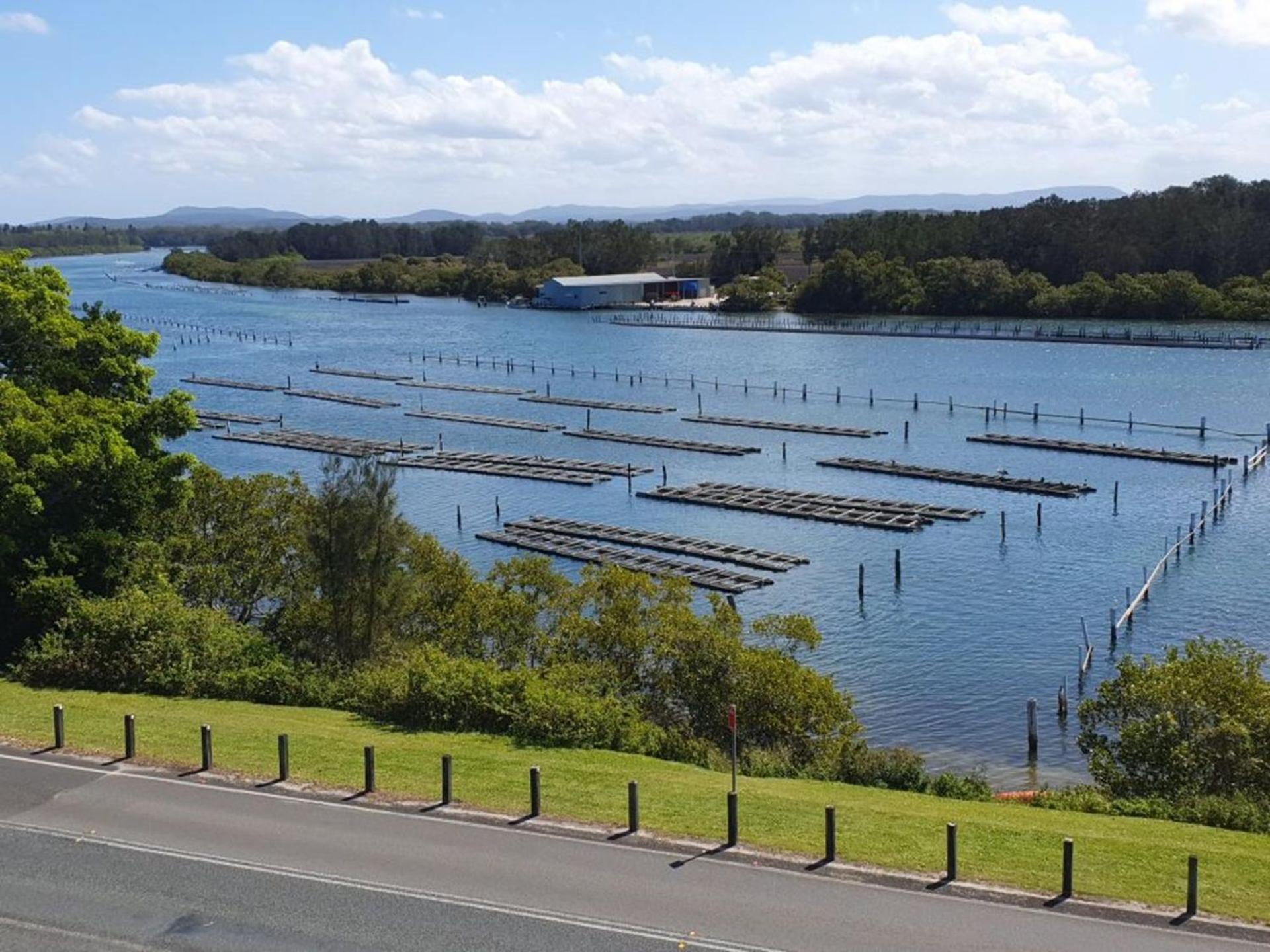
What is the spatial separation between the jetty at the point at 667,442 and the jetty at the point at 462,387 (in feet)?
73.9

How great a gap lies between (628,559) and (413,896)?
40.3 meters

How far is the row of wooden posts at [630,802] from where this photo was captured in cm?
1745

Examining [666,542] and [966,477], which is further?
[966,477]

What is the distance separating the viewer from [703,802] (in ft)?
70.5

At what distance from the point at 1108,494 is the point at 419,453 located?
41.6m

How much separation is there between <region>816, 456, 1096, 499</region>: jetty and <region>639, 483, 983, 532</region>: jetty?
19.7ft

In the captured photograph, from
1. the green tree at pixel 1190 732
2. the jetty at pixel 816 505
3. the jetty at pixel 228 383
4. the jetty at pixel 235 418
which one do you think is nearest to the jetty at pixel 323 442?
the jetty at pixel 235 418

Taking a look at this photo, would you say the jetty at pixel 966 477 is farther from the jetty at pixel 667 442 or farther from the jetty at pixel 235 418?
the jetty at pixel 235 418

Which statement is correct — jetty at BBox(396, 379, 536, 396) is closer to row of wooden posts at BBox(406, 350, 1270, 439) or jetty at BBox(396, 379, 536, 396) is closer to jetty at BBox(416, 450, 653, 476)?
row of wooden posts at BBox(406, 350, 1270, 439)

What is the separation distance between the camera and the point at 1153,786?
2634cm

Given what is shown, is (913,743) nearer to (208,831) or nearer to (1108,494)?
(208,831)

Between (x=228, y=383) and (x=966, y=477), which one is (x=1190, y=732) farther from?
(x=228, y=383)

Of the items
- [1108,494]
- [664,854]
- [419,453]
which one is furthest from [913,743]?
[419,453]

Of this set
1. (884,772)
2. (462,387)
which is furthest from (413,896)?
(462,387)
